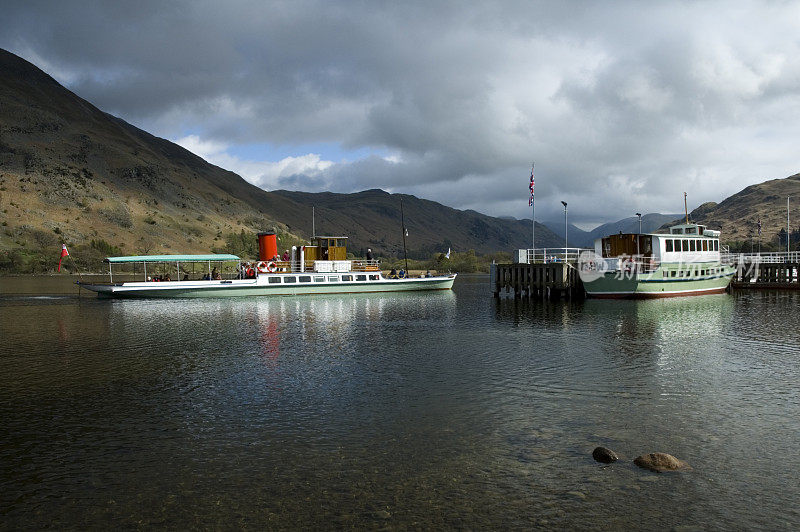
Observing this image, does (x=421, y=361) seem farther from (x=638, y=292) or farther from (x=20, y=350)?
(x=638, y=292)

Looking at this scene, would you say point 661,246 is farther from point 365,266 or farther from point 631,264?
point 365,266

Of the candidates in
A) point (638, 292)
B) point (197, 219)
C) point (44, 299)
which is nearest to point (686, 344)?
point (638, 292)

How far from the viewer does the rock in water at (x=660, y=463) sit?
10984 millimetres

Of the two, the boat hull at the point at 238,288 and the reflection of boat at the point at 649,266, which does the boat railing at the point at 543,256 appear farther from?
the boat hull at the point at 238,288

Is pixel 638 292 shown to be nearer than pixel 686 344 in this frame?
No

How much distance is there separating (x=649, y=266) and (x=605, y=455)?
4657cm

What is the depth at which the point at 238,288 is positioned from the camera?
62.2 metres

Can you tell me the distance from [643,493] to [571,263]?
5027 centimetres

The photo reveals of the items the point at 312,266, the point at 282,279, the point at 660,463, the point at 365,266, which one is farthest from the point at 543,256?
the point at 660,463

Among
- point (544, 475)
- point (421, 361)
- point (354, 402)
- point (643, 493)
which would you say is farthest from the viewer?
point (421, 361)

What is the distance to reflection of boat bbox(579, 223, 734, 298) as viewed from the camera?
51.9m

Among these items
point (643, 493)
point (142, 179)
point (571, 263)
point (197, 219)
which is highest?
point (142, 179)

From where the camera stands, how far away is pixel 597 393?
17.0m

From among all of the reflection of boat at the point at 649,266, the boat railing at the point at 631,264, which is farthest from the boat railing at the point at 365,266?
the boat railing at the point at 631,264
